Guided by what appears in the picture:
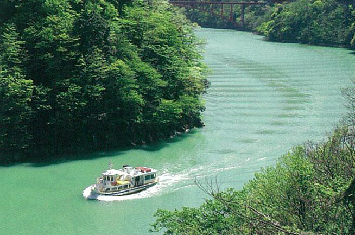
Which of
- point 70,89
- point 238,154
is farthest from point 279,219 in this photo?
point 70,89

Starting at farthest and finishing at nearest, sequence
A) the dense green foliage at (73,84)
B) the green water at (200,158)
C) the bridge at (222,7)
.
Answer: the bridge at (222,7)
the dense green foliage at (73,84)
the green water at (200,158)

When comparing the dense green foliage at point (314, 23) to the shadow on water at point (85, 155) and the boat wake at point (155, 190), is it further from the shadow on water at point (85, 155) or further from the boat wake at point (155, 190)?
the boat wake at point (155, 190)

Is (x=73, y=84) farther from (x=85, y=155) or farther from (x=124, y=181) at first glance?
(x=124, y=181)

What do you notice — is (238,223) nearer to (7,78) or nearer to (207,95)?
(7,78)

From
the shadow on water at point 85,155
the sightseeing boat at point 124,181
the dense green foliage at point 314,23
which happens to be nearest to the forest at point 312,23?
the dense green foliage at point 314,23

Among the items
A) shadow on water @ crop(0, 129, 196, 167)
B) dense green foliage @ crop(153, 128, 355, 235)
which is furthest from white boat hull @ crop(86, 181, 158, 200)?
dense green foliage @ crop(153, 128, 355, 235)

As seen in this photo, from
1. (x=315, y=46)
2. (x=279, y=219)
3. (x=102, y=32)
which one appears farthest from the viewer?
(x=315, y=46)
